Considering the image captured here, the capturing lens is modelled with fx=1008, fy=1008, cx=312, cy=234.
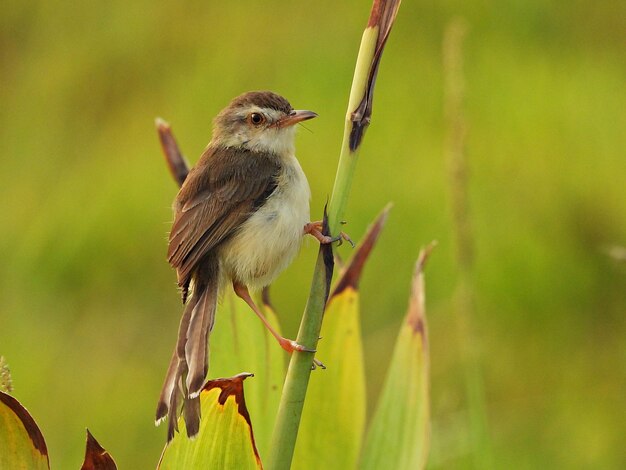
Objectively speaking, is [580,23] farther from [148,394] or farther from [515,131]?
[148,394]

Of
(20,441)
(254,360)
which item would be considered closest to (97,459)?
(20,441)

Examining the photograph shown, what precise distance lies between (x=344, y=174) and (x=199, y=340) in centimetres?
50

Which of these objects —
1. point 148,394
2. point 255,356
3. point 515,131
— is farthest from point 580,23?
point 255,356

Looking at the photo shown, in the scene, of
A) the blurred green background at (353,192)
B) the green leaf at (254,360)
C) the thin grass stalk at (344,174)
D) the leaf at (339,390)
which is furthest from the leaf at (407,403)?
the blurred green background at (353,192)

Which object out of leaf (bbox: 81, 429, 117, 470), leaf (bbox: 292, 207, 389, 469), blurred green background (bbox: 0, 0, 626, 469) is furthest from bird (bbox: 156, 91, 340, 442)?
blurred green background (bbox: 0, 0, 626, 469)

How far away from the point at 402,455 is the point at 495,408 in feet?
8.74

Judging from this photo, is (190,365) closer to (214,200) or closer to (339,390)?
(339,390)

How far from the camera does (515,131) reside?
5191 millimetres

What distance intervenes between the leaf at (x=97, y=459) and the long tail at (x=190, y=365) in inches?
6.5

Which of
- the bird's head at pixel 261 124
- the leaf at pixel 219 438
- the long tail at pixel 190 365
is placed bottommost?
the leaf at pixel 219 438

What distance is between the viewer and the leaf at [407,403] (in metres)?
1.82

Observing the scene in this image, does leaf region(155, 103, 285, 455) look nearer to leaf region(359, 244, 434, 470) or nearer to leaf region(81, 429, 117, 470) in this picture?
leaf region(359, 244, 434, 470)

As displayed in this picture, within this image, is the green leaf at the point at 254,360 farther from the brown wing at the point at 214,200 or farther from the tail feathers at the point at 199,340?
the brown wing at the point at 214,200

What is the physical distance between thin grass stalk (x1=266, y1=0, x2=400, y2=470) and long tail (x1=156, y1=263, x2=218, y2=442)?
132 mm
